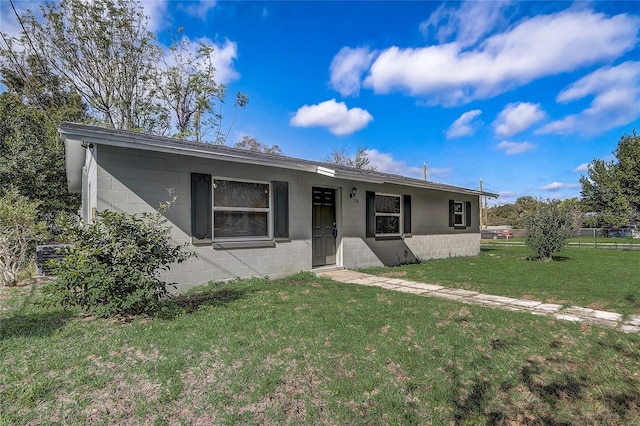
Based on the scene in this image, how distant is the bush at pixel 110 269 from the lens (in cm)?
369

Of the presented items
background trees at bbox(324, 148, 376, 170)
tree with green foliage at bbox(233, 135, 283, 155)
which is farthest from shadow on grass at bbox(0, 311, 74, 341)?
background trees at bbox(324, 148, 376, 170)

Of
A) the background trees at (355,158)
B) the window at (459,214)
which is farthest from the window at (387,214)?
the background trees at (355,158)

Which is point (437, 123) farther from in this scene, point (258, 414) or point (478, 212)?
point (258, 414)

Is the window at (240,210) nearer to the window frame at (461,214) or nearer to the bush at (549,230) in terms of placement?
the window frame at (461,214)

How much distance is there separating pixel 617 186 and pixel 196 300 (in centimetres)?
3444

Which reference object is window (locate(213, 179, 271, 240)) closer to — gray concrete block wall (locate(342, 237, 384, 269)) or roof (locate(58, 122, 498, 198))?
roof (locate(58, 122, 498, 198))

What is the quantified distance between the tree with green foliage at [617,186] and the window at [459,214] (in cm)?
2038

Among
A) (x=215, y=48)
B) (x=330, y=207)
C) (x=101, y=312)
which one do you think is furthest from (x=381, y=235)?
(x=215, y=48)

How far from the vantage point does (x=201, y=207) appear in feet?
20.1

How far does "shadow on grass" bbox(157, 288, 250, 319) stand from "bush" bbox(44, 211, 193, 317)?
8.5 inches

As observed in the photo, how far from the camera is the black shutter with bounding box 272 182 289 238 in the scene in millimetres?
7141

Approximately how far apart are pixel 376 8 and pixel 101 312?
9.34m

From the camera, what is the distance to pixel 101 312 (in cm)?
377

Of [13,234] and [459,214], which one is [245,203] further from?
[459,214]
